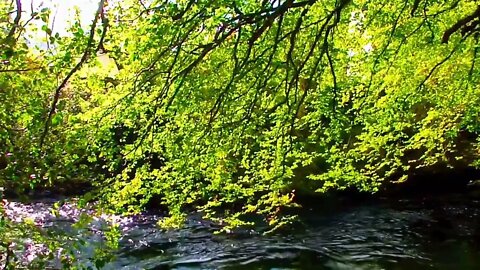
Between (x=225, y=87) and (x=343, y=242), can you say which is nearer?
(x=225, y=87)

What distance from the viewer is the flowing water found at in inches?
353

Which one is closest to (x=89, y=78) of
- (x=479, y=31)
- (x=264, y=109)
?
(x=264, y=109)

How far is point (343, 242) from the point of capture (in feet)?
32.4

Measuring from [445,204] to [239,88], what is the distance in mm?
7998

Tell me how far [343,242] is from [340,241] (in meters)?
0.08

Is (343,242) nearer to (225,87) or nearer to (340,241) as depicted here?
(340,241)

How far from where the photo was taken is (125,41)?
4578mm

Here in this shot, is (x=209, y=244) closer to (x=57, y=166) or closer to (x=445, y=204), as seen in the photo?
(x=445, y=204)

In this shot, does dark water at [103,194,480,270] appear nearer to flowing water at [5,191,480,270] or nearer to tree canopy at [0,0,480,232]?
flowing water at [5,191,480,270]

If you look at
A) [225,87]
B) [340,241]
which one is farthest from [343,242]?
[225,87]

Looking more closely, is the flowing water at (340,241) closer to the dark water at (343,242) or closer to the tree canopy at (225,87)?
the dark water at (343,242)

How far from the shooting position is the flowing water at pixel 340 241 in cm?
896

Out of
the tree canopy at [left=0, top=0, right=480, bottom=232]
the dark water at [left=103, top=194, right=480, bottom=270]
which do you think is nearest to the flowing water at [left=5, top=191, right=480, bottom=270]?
the dark water at [left=103, top=194, right=480, bottom=270]

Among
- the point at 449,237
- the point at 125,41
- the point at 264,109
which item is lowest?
the point at 449,237
